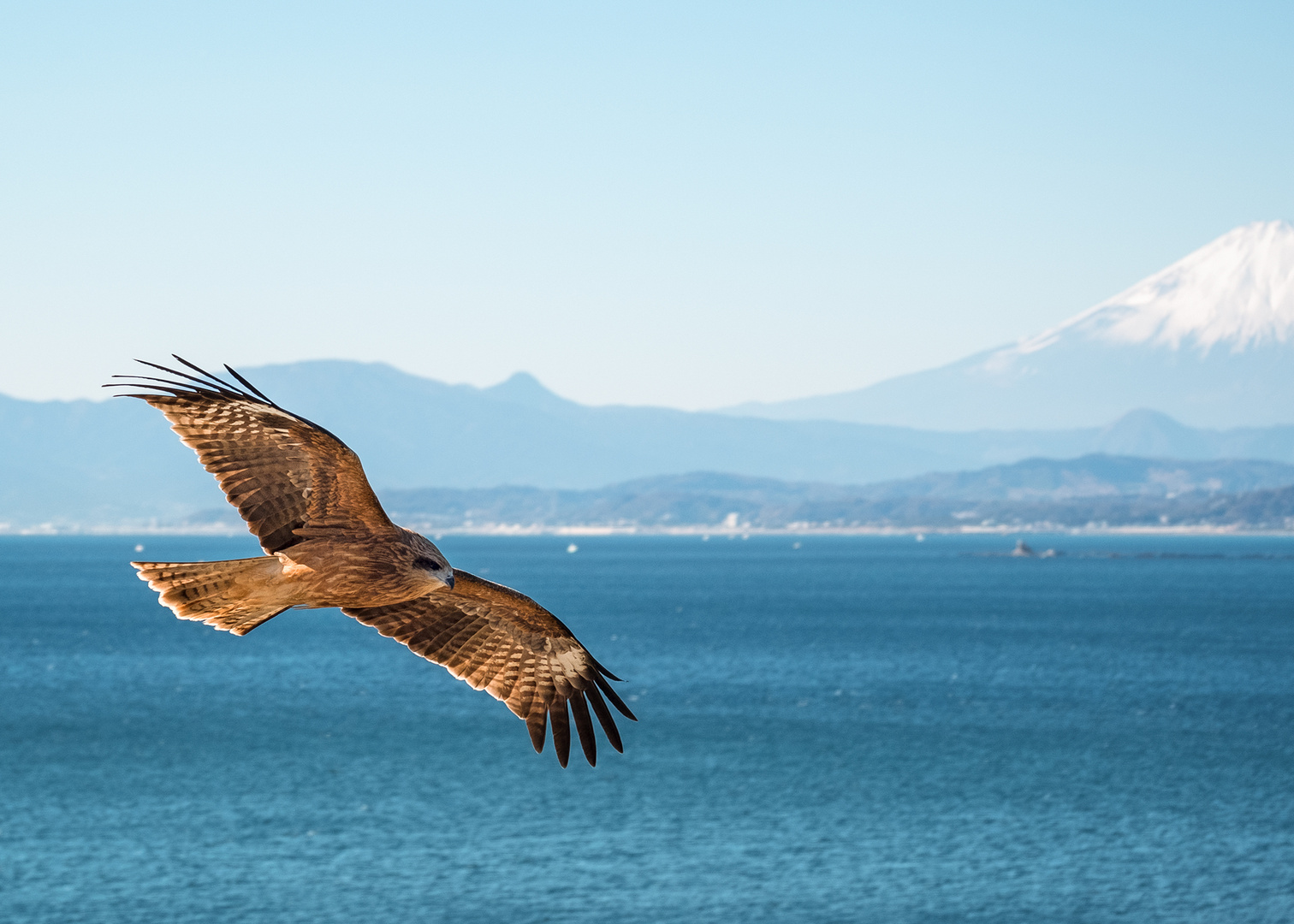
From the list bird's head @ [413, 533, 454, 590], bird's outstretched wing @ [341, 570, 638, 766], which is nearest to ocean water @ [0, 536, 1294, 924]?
bird's outstretched wing @ [341, 570, 638, 766]

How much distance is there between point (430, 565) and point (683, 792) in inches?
3173

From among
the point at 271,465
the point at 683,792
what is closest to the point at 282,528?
the point at 271,465

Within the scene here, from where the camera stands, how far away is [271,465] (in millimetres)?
8664

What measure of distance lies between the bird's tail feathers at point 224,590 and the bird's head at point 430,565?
0.84 m

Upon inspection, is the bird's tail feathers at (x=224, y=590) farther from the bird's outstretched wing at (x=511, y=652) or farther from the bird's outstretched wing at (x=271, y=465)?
the bird's outstretched wing at (x=511, y=652)

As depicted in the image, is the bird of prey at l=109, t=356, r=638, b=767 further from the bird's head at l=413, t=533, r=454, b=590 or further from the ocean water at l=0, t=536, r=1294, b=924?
the ocean water at l=0, t=536, r=1294, b=924

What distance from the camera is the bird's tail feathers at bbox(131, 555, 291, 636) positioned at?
28.0 ft

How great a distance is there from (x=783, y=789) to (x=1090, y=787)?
18.3 m

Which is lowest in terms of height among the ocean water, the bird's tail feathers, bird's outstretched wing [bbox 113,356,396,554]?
the ocean water

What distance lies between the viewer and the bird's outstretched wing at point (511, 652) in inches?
431

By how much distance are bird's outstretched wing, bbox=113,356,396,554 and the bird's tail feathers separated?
165mm

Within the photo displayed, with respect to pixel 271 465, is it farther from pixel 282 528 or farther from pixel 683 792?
pixel 683 792

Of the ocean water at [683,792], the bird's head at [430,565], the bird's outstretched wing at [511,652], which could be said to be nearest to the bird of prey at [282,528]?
the bird's head at [430,565]

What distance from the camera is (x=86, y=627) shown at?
176m
